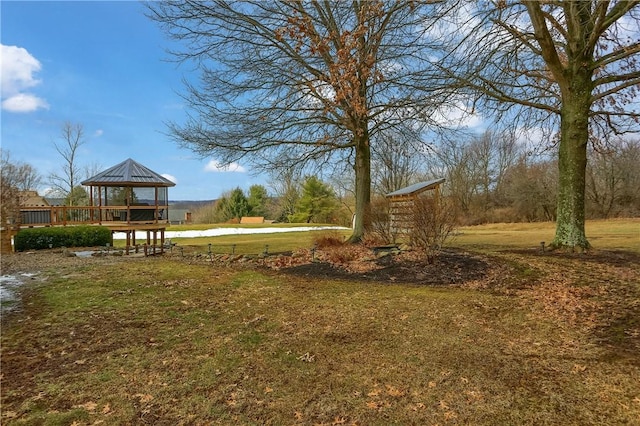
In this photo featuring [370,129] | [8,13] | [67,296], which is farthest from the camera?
[370,129]

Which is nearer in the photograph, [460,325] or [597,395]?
[597,395]

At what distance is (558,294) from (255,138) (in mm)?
8000

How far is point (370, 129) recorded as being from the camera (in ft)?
35.9

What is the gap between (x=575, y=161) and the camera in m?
7.56

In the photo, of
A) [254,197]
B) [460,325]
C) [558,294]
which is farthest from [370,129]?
[254,197]

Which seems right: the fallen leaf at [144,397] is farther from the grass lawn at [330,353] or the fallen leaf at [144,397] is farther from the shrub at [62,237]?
the shrub at [62,237]

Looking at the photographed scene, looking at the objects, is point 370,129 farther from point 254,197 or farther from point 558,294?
point 254,197

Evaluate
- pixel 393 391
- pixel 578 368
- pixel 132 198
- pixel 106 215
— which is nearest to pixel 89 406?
pixel 393 391

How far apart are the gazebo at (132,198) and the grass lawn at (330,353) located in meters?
6.40

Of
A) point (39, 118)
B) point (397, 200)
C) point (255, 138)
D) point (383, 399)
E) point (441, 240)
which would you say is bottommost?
point (383, 399)

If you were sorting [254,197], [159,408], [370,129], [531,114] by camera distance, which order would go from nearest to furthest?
[159,408] → [531,114] → [370,129] → [254,197]

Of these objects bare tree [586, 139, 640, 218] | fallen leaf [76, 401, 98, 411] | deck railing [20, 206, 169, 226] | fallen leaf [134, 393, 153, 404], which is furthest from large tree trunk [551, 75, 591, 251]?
bare tree [586, 139, 640, 218]

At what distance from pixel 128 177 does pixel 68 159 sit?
82.5 ft

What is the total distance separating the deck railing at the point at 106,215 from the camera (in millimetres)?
12281
